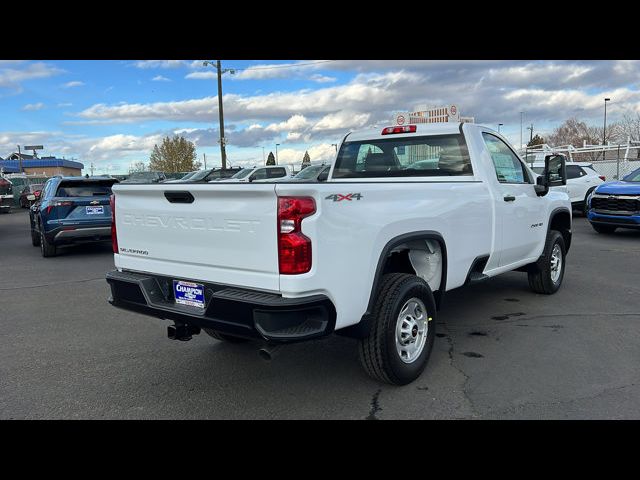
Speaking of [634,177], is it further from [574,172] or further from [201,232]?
[201,232]

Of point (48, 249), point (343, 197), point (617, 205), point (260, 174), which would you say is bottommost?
point (48, 249)

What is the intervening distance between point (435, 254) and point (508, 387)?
1.19 m

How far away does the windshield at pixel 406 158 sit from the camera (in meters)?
5.16

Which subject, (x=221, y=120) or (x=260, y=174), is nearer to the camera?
(x=260, y=174)

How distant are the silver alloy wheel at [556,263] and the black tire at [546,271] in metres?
0.04

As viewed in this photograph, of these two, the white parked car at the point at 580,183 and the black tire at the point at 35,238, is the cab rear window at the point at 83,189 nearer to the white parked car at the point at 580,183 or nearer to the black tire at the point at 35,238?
the black tire at the point at 35,238

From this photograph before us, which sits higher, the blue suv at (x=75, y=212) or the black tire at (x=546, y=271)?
the blue suv at (x=75, y=212)

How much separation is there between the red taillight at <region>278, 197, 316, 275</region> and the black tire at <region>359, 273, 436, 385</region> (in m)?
0.84

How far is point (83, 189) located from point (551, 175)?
29.3 ft

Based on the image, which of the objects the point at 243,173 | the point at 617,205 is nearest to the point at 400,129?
the point at 617,205

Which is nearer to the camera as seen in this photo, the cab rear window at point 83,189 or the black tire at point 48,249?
the cab rear window at point 83,189

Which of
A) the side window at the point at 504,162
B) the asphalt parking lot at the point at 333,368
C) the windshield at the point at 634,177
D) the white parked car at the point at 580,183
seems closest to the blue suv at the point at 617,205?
the windshield at the point at 634,177

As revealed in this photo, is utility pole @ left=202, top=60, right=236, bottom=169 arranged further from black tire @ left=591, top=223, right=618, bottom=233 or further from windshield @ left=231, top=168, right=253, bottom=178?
black tire @ left=591, top=223, right=618, bottom=233

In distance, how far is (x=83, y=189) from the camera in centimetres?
1080
